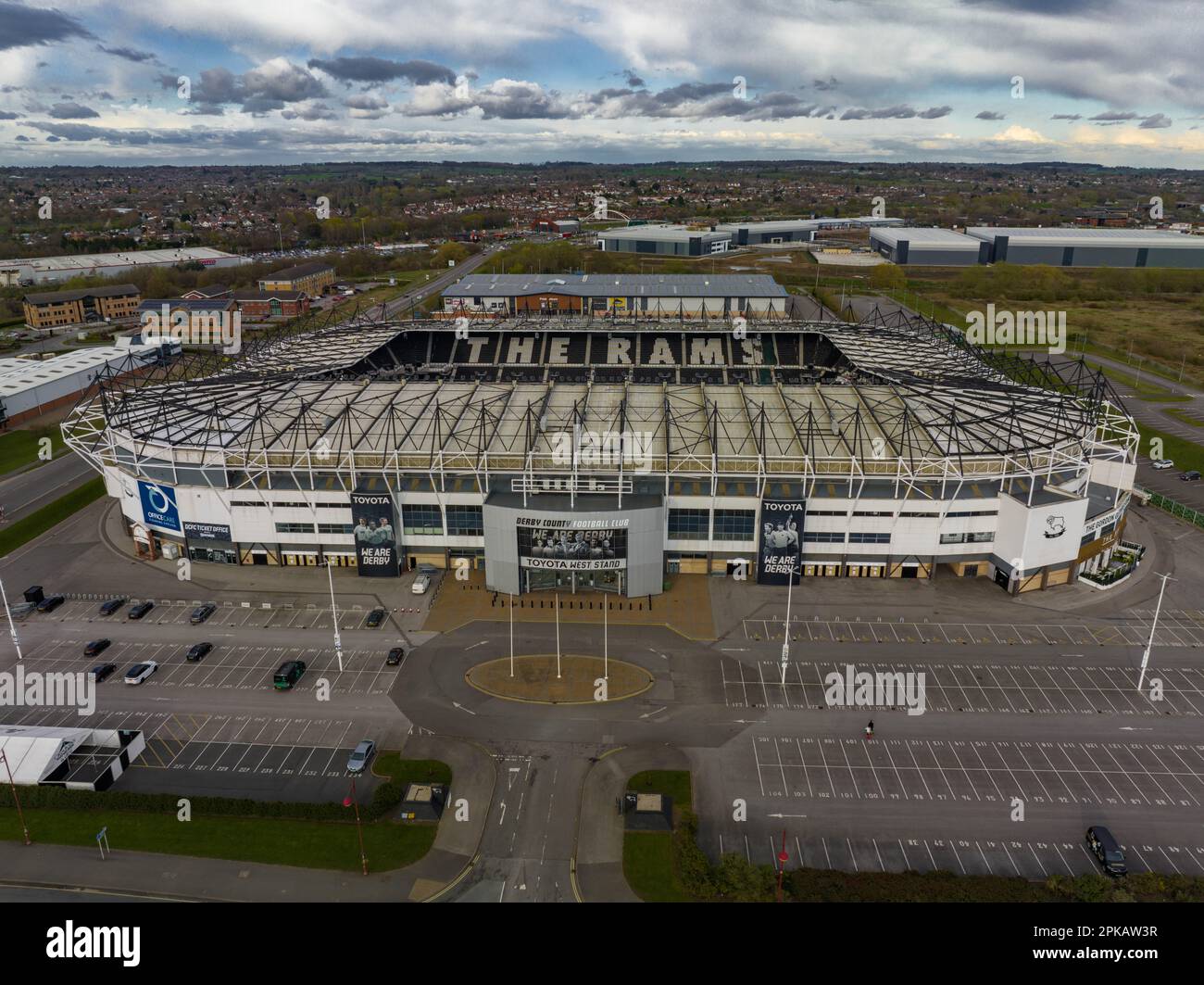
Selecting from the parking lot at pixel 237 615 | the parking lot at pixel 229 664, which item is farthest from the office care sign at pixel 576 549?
the parking lot at pixel 229 664

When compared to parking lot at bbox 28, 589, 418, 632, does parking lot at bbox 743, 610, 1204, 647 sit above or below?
above

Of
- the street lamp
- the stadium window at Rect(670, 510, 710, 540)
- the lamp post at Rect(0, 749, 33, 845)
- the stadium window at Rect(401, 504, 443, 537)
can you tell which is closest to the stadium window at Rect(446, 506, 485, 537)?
the stadium window at Rect(401, 504, 443, 537)

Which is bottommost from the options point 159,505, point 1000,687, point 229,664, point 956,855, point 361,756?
point 956,855

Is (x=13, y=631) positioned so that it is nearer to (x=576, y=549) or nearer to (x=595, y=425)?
(x=576, y=549)

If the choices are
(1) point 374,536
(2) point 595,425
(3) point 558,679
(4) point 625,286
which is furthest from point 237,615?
(4) point 625,286

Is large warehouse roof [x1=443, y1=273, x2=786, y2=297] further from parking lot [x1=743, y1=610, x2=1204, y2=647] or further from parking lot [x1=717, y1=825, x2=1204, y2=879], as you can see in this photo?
parking lot [x1=717, y1=825, x2=1204, y2=879]

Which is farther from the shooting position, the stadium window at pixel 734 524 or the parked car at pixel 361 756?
the stadium window at pixel 734 524

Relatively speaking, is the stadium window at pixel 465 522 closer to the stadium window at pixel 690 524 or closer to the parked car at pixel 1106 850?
the stadium window at pixel 690 524
